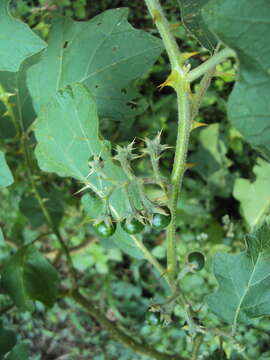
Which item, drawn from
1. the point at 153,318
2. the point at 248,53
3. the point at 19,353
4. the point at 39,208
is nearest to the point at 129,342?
the point at 19,353

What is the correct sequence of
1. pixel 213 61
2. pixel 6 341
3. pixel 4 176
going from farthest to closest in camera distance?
pixel 6 341
pixel 4 176
pixel 213 61

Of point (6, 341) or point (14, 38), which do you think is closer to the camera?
point (14, 38)

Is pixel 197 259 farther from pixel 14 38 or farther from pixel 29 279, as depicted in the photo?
pixel 14 38

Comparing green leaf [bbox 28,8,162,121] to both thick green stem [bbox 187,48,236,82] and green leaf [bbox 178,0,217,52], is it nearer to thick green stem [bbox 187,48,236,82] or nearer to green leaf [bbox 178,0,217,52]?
green leaf [bbox 178,0,217,52]

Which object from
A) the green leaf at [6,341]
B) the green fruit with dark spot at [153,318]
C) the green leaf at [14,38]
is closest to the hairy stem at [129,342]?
the green leaf at [6,341]

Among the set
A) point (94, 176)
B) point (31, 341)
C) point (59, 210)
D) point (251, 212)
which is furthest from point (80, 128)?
point (31, 341)

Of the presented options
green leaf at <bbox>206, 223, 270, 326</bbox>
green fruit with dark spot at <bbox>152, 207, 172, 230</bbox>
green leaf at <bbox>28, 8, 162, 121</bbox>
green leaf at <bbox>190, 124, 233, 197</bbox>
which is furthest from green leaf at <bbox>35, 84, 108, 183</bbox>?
green leaf at <bbox>190, 124, 233, 197</bbox>
